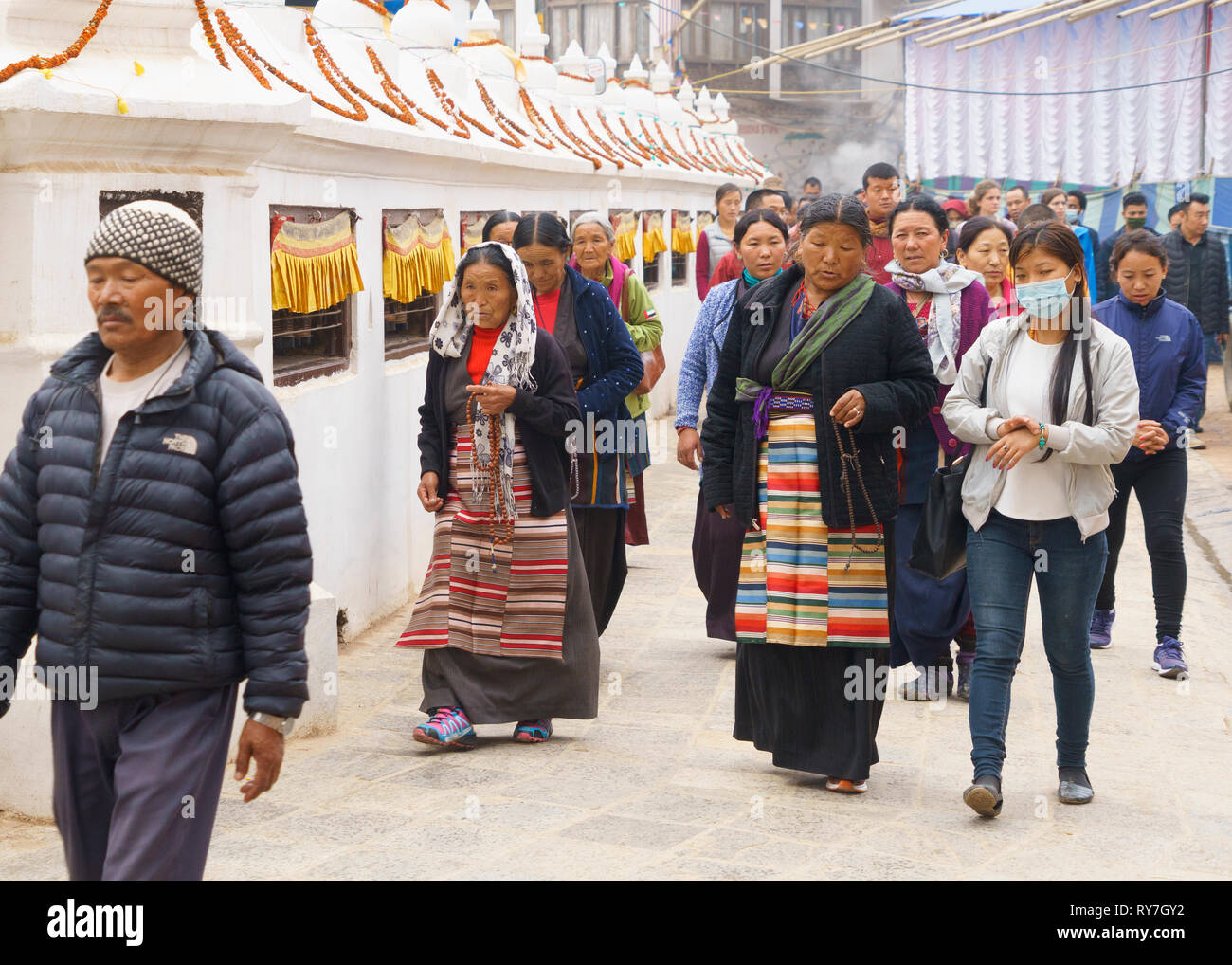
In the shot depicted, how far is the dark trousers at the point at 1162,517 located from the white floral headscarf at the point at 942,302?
1202 millimetres

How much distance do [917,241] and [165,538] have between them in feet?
13.0

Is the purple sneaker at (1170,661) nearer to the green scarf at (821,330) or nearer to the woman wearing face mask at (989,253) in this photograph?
the woman wearing face mask at (989,253)

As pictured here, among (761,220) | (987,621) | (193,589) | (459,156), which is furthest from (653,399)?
(193,589)

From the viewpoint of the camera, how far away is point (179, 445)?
3113 mm

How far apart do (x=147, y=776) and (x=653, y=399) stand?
44.9 feet

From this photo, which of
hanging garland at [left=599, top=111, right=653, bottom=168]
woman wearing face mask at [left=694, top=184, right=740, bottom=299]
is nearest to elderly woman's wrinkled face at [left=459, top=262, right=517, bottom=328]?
woman wearing face mask at [left=694, top=184, right=740, bottom=299]

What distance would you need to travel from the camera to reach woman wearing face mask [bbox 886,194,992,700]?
20.6 feet

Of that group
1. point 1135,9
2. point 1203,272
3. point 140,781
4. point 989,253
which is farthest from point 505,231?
point 1135,9

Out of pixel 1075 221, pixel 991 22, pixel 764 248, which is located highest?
pixel 991 22

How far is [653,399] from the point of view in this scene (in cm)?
1664

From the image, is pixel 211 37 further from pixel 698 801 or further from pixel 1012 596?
pixel 1012 596

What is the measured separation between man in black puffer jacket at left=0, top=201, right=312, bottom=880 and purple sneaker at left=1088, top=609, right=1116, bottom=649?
529 cm

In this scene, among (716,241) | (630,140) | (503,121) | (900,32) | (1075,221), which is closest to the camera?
(503,121)
